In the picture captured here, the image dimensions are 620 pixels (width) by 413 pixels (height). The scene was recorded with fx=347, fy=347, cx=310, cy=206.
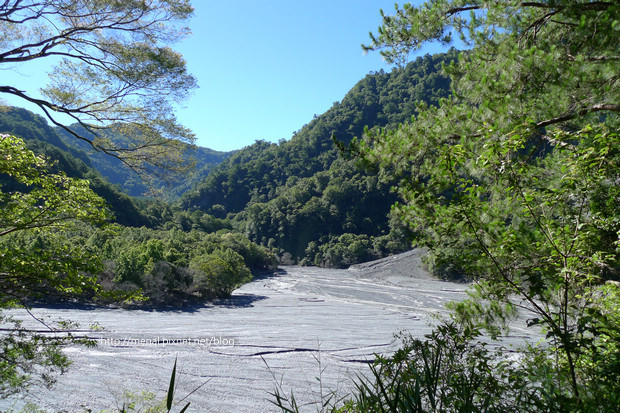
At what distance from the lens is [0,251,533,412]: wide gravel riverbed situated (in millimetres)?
7375

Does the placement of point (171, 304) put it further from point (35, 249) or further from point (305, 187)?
point (305, 187)

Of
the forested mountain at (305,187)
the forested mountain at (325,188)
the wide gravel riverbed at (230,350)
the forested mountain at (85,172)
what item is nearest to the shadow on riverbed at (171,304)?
the wide gravel riverbed at (230,350)

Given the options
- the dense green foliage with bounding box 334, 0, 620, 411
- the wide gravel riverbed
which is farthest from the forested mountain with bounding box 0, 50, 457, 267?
the dense green foliage with bounding box 334, 0, 620, 411

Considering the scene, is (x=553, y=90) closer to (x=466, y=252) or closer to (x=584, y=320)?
(x=466, y=252)

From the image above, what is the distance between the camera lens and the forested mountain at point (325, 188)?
56438 mm

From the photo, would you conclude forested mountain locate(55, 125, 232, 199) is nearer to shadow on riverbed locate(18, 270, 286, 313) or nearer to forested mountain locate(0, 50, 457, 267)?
forested mountain locate(0, 50, 457, 267)

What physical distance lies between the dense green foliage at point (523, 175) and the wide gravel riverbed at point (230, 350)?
1.04 m

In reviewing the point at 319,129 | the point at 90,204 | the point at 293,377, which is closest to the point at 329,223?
the point at 319,129

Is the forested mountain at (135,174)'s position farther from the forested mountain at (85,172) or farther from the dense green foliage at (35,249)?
the forested mountain at (85,172)

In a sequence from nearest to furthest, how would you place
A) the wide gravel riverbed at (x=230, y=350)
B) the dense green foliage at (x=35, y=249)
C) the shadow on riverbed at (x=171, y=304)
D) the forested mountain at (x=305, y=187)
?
the dense green foliage at (x=35, y=249) → the wide gravel riverbed at (x=230, y=350) → the shadow on riverbed at (x=171, y=304) → the forested mountain at (x=305, y=187)

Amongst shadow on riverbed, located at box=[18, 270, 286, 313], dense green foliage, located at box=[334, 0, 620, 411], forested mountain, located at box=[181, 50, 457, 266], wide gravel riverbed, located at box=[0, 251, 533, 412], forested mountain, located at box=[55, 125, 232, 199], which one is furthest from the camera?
forested mountain, located at box=[181, 50, 457, 266]

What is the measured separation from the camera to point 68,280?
13.9 feet

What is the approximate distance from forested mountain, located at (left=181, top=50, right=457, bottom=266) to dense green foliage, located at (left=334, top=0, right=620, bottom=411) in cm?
4147

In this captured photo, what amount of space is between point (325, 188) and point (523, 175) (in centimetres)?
6320
